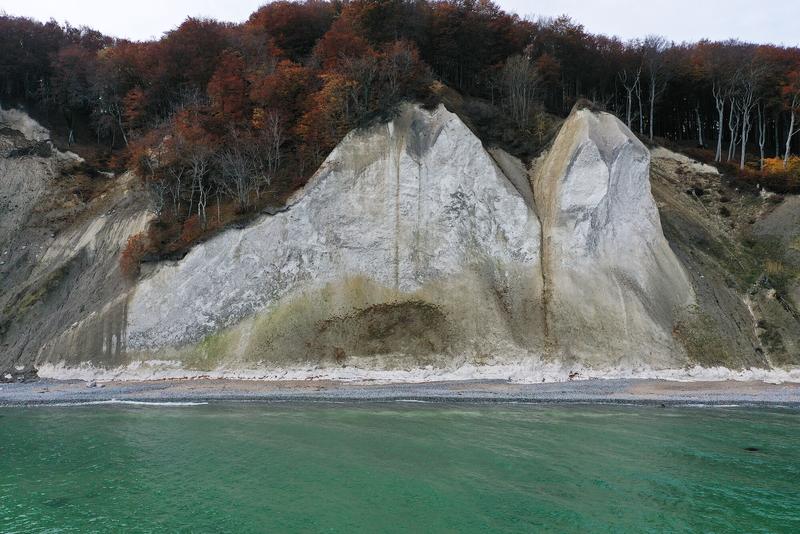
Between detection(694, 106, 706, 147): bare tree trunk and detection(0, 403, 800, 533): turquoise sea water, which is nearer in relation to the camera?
detection(0, 403, 800, 533): turquoise sea water

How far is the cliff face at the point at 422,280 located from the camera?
25.6 metres

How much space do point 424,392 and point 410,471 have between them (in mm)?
8939

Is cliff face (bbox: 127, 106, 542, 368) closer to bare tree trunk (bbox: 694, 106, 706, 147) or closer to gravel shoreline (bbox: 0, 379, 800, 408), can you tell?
gravel shoreline (bbox: 0, 379, 800, 408)

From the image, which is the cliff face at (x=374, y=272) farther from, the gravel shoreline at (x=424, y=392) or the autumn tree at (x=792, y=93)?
the autumn tree at (x=792, y=93)

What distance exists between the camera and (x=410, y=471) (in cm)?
1316

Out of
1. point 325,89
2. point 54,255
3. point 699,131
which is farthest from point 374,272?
point 699,131

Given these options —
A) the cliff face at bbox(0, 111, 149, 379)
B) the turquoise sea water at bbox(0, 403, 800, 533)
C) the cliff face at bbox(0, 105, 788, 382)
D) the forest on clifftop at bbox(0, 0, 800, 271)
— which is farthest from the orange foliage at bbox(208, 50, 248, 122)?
the turquoise sea water at bbox(0, 403, 800, 533)

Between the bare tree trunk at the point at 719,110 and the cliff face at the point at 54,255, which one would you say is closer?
the cliff face at the point at 54,255

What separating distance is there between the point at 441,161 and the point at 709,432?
60.4 feet

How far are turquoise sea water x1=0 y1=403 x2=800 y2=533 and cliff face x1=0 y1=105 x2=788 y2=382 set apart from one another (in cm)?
595

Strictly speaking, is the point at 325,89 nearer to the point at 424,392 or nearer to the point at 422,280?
the point at 422,280

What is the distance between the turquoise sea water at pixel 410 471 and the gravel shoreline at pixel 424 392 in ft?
3.82

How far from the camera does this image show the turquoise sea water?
10.7m

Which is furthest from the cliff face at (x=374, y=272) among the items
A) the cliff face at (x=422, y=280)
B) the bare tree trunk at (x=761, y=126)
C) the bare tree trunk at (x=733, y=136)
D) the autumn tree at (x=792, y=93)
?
the autumn tree at (x=792, y=93)
